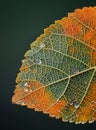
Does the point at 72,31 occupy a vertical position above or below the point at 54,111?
above

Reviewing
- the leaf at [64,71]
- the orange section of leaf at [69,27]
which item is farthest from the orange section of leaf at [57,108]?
the orange section of leaf at [69,27]

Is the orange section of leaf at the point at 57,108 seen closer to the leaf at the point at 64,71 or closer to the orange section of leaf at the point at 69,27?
the leaf at the point at 64,71

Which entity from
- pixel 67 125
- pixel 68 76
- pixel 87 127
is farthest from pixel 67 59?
pixel 67 125

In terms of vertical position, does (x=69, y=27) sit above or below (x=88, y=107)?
above

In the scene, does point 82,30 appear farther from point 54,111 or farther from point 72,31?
point 54,111

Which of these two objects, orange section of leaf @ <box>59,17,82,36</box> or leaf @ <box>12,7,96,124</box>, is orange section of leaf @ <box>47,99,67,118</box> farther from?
orange section of leaf @ <box>59,17,82,36</box>

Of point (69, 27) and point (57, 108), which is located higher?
point (69, 27)

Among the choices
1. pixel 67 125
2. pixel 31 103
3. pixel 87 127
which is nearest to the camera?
pixel 31 103
